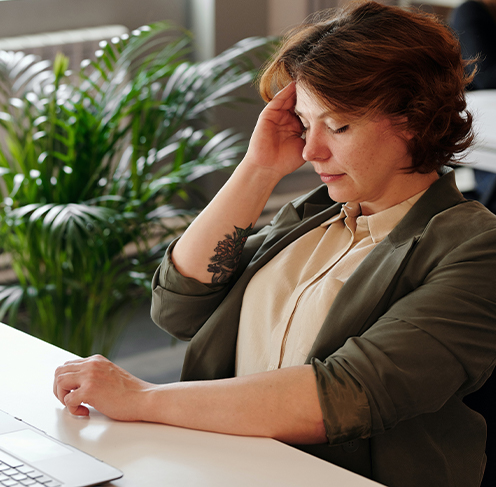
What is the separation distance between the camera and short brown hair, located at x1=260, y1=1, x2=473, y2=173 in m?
1.17

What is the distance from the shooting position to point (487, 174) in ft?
11.2

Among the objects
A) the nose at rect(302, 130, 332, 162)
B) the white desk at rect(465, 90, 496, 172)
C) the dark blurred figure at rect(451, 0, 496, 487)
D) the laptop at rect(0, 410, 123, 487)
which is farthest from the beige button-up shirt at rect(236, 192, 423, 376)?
the dark blurred figure at rect(451, 0, 496, 487)

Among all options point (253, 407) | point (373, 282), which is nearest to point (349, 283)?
point (373, 282)

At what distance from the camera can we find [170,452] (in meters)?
0.94

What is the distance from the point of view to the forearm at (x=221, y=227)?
4.54ft

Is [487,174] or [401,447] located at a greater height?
[401,447]

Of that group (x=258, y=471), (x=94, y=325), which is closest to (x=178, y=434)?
(x=258, y=471)

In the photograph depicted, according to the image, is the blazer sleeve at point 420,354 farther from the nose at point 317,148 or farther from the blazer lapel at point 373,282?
the nose at point 317,148

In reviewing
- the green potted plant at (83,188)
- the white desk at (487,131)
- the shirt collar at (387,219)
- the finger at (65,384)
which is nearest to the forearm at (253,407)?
the finger at (65,384)

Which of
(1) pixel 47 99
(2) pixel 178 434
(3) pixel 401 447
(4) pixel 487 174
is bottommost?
(4) pixel 487 174

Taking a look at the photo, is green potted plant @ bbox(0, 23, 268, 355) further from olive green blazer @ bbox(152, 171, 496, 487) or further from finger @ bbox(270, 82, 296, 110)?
olive green blazer @ bbox(152, 171, 496, 487)

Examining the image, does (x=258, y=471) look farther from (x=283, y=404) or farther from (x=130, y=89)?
(x=130, y=89)

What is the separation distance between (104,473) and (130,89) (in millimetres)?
1566

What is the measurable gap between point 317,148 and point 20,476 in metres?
0.72
